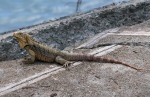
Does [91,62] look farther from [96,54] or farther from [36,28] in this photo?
[36,28]

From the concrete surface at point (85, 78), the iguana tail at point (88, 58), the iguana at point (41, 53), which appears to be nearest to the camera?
the concrete surface at point (85, 78)

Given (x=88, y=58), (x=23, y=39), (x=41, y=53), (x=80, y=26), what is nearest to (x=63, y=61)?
(x=88, y=58)

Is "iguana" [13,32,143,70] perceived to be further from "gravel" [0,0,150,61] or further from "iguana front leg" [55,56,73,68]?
"gravel" [0,0,150,61]

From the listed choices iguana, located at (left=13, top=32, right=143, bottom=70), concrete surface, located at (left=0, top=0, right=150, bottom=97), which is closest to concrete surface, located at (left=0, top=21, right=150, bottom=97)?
concrete surface, located at (left=0, top=0, right=150, bottom=97)

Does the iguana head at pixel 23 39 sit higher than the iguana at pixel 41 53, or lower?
higher

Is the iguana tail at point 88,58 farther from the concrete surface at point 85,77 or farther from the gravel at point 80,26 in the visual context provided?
the gravel at point 80,26

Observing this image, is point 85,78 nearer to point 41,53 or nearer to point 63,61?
point 63,61

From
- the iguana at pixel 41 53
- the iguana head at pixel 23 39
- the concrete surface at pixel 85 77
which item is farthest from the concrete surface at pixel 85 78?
the iguana head at pixel 23 39

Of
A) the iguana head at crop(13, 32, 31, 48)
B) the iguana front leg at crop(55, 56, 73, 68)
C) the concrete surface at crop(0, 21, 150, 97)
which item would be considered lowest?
the concrete surface at crop(0, 21, 150, 97)

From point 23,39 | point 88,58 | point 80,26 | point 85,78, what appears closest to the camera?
point 85,78

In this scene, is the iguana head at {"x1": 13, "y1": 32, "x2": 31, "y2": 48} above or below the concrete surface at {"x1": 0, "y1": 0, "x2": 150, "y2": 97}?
above

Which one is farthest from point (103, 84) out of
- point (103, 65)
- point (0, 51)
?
point (0, 51)

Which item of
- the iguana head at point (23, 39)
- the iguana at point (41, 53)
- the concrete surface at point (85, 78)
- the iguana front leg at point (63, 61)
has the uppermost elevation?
the iguana head at point (23, 39)
